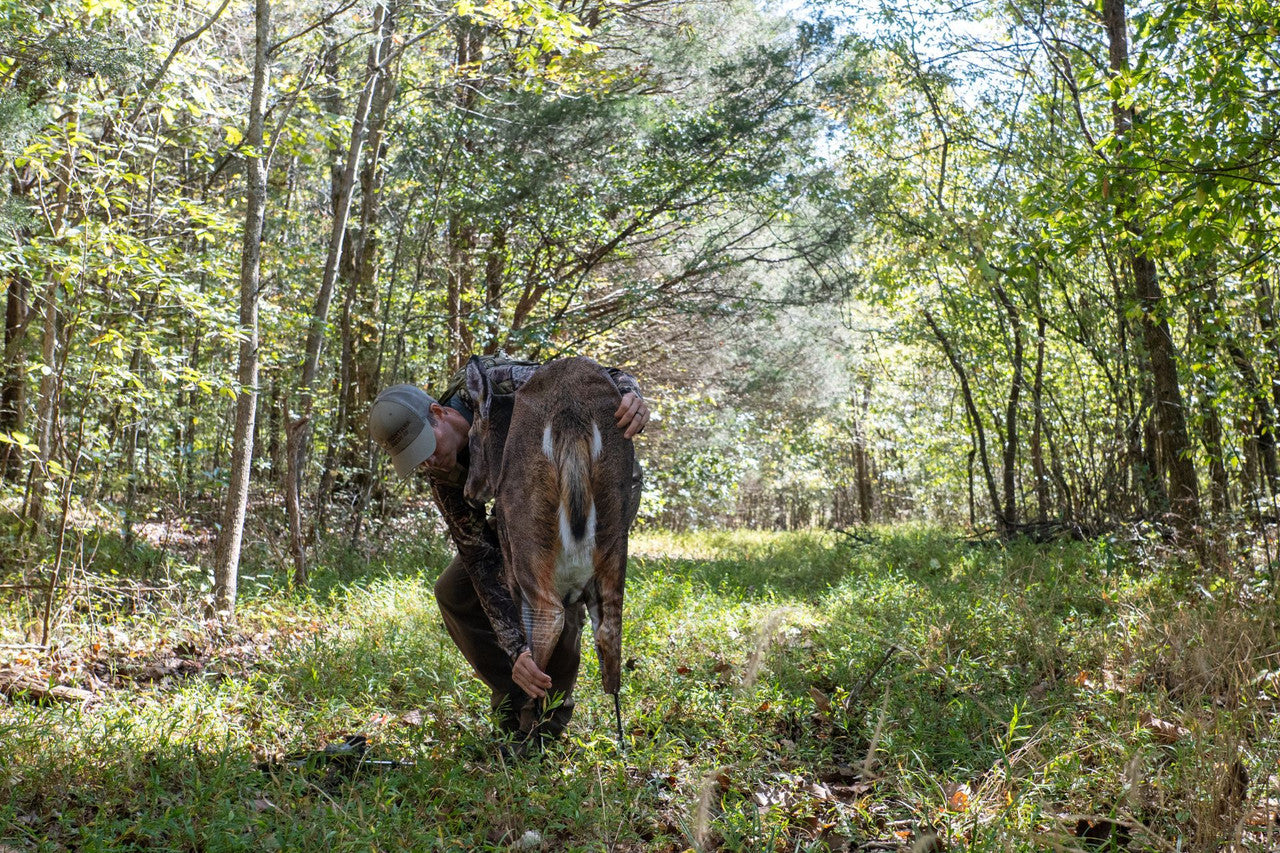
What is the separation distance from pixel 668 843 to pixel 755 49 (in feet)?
33.3

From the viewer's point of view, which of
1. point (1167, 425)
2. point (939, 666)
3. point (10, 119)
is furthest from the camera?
point (1167, 425)

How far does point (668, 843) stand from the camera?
3.10 m

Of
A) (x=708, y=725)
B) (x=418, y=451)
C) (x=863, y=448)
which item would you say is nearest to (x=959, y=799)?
(x=708, y=725)

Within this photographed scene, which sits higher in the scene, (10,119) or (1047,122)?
(1047,122)

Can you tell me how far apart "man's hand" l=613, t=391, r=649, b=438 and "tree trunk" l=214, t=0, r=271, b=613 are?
13.6 feet

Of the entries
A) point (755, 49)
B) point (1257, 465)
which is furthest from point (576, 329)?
point (1257, 465)

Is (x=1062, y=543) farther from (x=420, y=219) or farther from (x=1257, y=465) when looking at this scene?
(x=420, y=219)

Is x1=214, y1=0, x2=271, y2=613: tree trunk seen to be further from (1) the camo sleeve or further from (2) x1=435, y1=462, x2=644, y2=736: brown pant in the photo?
Answer: (1) the camo sleeve

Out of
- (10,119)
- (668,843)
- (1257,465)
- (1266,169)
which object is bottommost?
(668,843)

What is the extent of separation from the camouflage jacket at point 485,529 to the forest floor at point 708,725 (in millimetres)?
589

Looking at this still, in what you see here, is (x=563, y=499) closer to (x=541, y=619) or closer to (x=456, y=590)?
(x=541, y=619)

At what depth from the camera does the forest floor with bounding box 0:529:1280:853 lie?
3.06m

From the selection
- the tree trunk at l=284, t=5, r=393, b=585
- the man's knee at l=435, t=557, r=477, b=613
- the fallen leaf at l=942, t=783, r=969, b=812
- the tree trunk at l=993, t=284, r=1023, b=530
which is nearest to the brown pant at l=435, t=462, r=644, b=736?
the man's knee at l=435, t=557, r=477, b=613

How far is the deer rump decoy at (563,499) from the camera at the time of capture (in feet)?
10.9
